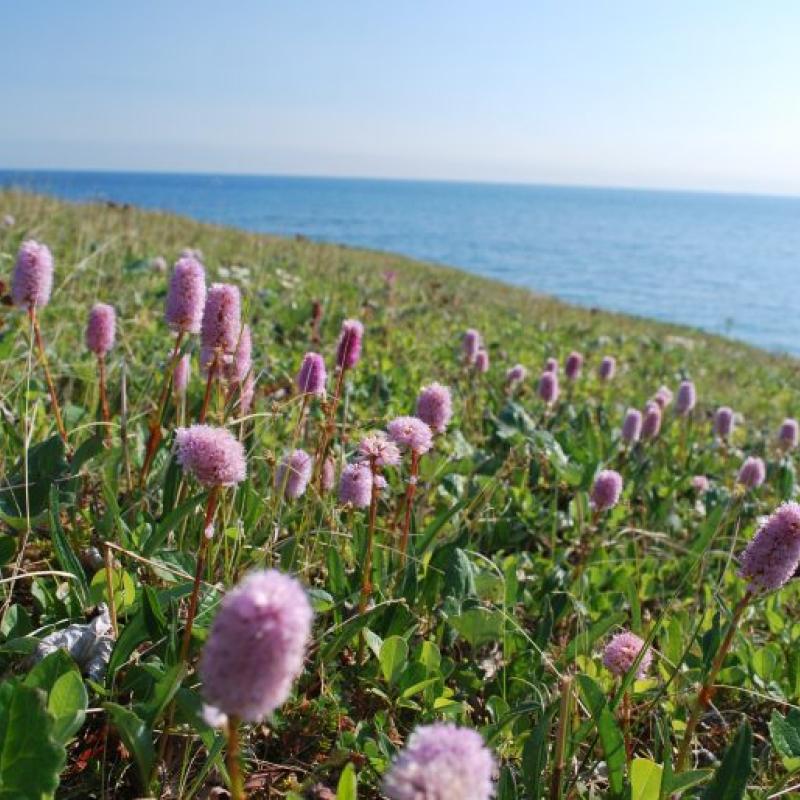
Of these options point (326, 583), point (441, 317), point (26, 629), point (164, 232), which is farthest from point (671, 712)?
point (164, 232)

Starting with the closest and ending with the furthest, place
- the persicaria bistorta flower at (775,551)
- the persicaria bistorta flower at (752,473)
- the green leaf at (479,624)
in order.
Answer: the persicaria bistorta flower at (775,551) < the green leaf at (479,624) < the persicaria bistorta flower at (752,473)

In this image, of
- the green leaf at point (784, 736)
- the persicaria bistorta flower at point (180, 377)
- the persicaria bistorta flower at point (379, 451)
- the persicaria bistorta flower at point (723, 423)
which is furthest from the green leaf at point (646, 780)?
the persicaria bistorta flower at point (723, 423)

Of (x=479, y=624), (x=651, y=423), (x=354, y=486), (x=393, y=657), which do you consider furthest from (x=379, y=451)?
(x=651, y=423)

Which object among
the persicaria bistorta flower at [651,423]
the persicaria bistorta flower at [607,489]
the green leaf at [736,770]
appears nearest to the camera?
the green leaf at [736,770]

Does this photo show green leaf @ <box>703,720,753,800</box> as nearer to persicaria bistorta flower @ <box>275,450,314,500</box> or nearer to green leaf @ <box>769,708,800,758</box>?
green leaf @ <box>769,708,800,758</box>

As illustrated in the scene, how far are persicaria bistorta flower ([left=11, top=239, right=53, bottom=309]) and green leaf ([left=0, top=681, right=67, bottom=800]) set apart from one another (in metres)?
1.48

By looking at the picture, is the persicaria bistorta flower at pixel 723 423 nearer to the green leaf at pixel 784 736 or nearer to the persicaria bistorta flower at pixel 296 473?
the green leaf at pixel 784 736

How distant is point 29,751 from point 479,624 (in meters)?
1.25

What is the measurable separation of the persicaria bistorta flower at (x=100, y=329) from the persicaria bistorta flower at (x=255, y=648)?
202cm

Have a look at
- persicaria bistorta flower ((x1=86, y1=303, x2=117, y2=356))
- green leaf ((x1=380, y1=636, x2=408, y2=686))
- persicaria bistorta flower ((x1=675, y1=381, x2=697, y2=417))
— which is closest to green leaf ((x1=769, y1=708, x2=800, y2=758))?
green leaf ((x1=380, y1=636, x2=408, y2=686))

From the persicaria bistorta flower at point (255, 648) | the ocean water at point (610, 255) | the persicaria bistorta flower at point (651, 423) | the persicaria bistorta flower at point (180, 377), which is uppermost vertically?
the persicaria bistorta flower at point (255, 648)

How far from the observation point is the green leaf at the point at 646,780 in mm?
1735

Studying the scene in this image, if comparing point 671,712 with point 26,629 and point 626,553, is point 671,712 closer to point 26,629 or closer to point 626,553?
point 626,553

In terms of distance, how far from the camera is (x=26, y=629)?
1916 mm
